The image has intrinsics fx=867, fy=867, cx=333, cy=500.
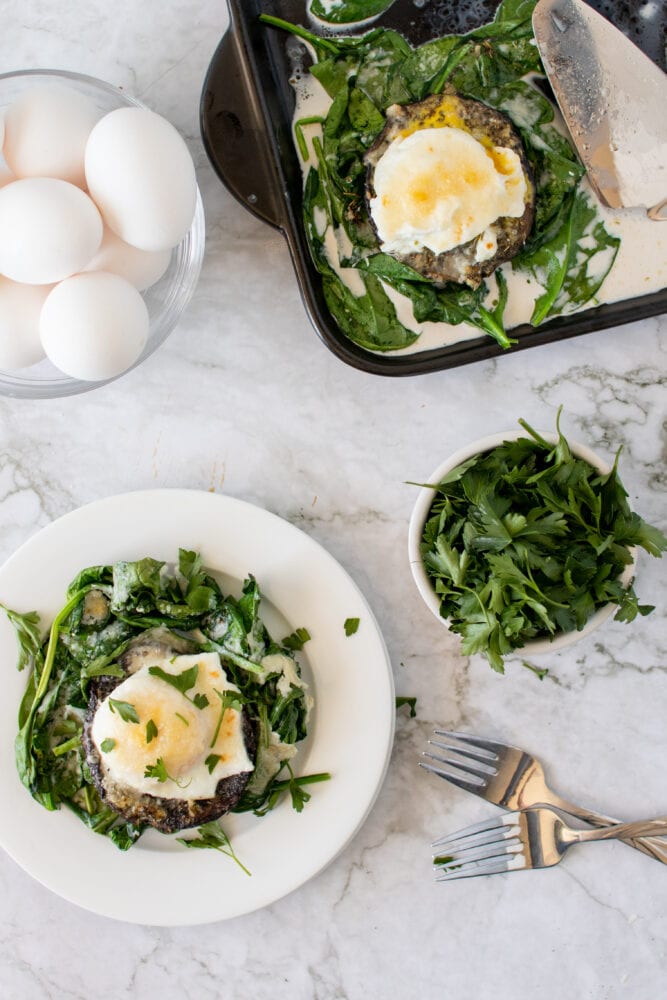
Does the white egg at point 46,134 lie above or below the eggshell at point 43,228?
above

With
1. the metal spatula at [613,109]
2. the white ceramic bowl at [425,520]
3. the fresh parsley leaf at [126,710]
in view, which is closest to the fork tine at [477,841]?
the white ceramic bowl at [425,520]

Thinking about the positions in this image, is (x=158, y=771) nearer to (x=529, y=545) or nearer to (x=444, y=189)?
(x=529, y=545)

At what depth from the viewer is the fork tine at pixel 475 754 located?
4.76ft

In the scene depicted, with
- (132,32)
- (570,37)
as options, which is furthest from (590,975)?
(132,32)

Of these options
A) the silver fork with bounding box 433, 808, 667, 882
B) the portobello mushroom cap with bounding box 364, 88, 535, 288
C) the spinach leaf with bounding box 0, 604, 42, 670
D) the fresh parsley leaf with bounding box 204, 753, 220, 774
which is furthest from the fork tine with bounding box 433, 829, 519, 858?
the portobello mushroom cap with bounding box 364, 88, 535, 288

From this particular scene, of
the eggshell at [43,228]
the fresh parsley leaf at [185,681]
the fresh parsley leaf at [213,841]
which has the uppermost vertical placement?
the eggshell at [43,228]

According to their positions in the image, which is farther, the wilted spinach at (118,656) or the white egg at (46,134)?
the wilted spinach at (118,656)

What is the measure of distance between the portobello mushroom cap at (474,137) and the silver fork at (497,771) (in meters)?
0.75

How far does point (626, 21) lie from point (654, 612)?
Result: 3.15 ft

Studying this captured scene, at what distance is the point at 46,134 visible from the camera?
1.19 meters

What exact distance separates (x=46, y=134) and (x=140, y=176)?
0.15 m

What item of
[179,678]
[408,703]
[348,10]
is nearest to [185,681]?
[179,678]

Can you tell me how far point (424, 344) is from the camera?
139 centimetres

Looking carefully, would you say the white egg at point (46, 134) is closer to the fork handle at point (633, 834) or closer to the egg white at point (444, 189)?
the egg white at point (444, 189)
